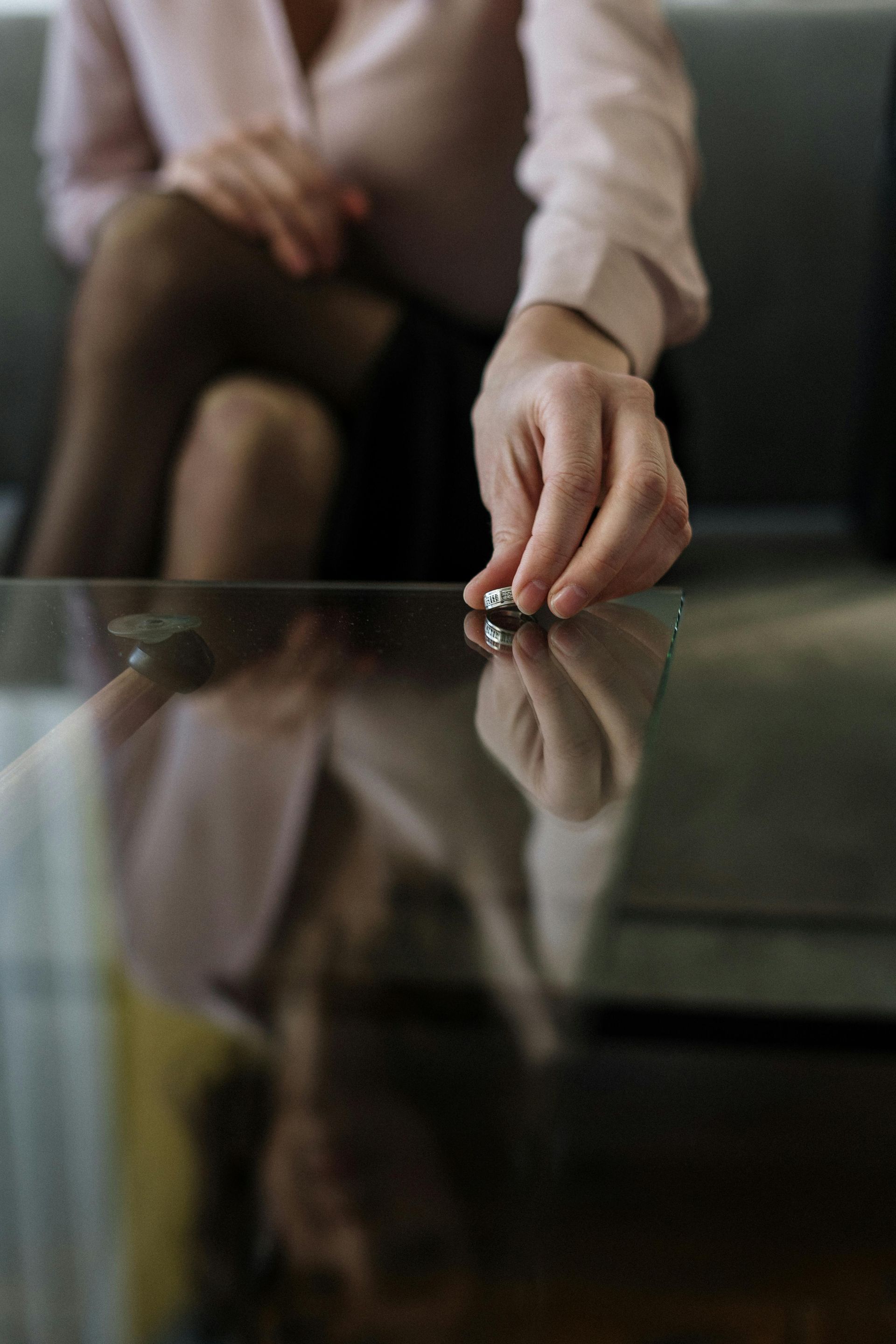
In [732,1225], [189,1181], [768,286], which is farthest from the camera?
[768,286]

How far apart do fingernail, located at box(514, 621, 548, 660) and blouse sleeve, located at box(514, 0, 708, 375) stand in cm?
20

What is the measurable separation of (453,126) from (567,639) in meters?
0.51

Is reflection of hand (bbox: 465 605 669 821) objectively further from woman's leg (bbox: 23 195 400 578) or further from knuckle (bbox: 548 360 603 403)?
woman's leg (bbox: 23 195 400 578)

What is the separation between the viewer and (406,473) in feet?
2.08

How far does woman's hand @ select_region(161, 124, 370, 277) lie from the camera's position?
0.62 metres

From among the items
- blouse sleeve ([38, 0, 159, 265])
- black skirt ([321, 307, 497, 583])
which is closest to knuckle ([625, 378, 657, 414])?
black skirt ([321, 307, 497, 583])

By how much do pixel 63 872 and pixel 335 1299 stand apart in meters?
0.16

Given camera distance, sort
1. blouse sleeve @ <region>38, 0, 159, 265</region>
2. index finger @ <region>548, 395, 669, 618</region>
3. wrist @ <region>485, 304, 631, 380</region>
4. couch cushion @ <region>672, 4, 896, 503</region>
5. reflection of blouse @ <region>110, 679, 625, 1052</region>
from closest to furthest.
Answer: reflection of blouse @ <region>110, 679, 625, 1052</region>, index finger @ <region>548, 395, 669, 618</region>, wrist @ <region>485, 304, 631, 380</region>, blouse sleeve @ <region>38, 0, 159, 265</region>, couch cushion @ <region>672, 4, 896, 503</region>

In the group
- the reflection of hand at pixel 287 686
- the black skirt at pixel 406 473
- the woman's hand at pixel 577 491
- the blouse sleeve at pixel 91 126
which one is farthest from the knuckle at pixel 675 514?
the blouse sleeve at pixel 91 126

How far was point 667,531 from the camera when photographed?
0.33 meters

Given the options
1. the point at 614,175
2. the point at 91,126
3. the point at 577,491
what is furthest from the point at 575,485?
the point at 91,126

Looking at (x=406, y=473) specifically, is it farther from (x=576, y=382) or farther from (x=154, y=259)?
(x=576, y=382)

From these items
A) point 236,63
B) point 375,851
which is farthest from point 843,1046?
point 236,63

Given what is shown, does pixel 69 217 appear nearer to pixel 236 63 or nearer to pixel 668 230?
pixel 236 63
